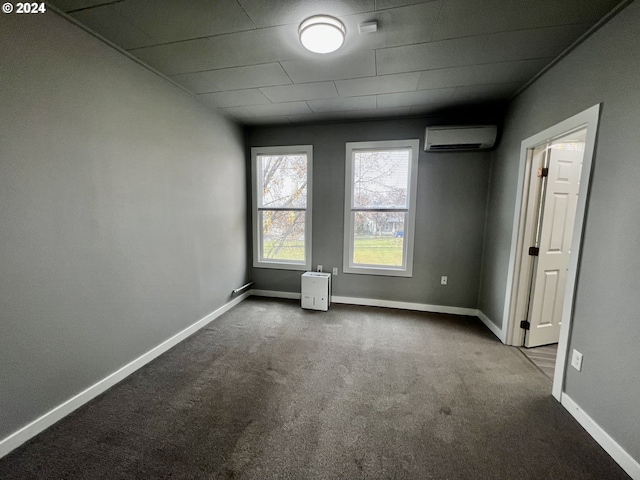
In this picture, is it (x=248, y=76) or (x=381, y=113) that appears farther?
(x=381, y=113)

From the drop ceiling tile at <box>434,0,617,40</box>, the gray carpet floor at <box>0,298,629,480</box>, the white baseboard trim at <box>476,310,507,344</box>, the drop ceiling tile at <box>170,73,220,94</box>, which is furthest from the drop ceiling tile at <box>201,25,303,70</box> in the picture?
the white baseboard trim at <box>476,310,507,344</box>

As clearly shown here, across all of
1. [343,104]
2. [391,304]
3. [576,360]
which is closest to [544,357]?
[576,360]

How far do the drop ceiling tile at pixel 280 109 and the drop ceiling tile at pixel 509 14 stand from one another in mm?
1615

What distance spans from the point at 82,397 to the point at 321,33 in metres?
2.94

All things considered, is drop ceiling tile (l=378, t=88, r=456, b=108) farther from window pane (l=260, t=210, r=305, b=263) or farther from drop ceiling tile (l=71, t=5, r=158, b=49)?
drop ceiling tile (l=71, t=5, r=158, b=49)

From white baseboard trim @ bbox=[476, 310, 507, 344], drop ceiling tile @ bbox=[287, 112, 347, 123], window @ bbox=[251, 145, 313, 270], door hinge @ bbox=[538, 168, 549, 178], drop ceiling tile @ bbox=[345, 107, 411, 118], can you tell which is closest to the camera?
door hinge @ bbox=[538, 168, 549, 178]

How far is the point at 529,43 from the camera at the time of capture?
173 cm

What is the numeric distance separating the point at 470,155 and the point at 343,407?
311cm

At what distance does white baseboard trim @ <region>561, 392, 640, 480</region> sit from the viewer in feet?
4.21

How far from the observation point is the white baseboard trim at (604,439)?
4.21 feet

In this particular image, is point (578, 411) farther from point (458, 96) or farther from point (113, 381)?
point (113, 381)

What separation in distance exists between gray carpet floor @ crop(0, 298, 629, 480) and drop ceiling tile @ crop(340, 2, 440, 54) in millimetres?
2566

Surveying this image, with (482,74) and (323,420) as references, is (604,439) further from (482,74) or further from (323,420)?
(482,74)

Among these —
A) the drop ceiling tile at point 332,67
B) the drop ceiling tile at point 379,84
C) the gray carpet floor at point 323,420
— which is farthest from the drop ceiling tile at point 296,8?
the gray carpet floor at point 323,420
